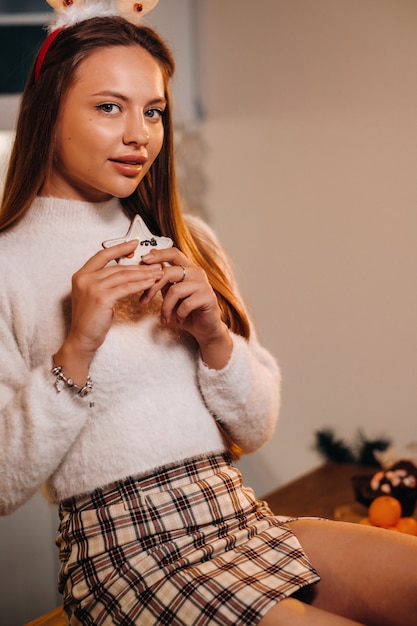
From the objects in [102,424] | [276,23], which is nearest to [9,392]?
[102,424]

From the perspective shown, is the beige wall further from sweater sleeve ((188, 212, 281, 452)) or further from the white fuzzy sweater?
the white fuzzy sweater

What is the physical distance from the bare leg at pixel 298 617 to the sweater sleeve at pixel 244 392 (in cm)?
34

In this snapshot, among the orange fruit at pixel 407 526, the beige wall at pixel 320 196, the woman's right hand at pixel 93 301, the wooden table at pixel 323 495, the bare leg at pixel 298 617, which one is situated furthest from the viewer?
the beige wall at pixel 320 196

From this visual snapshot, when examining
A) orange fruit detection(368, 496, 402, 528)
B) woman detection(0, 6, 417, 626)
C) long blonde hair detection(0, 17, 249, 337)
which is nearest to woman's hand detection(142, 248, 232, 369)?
woman detection(0, 6, 417, 626)

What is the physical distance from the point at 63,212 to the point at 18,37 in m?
1.15

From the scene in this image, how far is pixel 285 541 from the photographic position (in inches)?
43.3

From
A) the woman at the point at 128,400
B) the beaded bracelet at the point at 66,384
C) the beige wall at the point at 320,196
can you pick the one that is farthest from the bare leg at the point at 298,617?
the beige wall at the point at 320,196

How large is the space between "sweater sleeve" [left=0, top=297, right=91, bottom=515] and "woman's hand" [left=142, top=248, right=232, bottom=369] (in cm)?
18

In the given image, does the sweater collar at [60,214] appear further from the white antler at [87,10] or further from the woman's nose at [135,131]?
the white antler at [87,10]

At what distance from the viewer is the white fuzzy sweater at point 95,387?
3.45 feet

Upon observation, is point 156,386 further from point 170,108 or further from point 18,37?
point 18,37

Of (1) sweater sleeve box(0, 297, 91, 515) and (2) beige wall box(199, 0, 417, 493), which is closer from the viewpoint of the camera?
(1) sweater sleeve box(0, 297, 91, 515)

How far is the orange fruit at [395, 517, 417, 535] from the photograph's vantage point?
2.03 metres

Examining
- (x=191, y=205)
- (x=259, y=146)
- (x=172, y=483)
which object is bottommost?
(x=172, y=483)
